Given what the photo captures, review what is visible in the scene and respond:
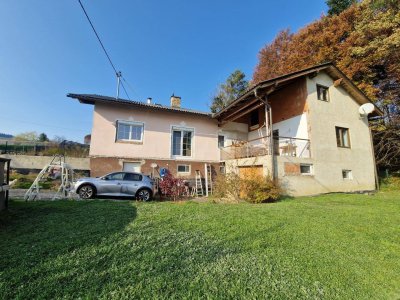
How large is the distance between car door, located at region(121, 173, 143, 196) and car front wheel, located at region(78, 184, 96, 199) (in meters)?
1.28

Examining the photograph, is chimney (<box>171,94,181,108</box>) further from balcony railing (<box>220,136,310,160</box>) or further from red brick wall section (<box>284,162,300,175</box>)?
red brick wall section (<box>284,162,300,175</box>)

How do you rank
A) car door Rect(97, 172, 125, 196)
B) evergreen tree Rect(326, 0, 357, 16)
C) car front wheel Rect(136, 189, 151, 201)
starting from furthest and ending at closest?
evergreen tree Rect(326, 0, 357, 16)
car front wheel Rect(136, 189, 151, 201)
car door Rect(97, 172, 125, 196)

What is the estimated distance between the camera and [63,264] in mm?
2729

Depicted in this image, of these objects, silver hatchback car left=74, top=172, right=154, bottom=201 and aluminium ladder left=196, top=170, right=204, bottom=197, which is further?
aluminium ladder left=196, top=170, right=204, bottom=197

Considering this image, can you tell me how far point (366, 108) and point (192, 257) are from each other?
16667mm

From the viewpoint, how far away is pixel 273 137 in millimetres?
11062

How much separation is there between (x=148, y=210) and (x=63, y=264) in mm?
3041

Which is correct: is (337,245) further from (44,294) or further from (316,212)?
(44,294)

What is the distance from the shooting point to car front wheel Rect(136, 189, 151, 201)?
9759 millimetres

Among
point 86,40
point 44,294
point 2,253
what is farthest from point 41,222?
point 86,40

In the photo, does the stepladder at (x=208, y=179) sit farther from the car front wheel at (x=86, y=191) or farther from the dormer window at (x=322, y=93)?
the dormer window at (x=322, y=93)

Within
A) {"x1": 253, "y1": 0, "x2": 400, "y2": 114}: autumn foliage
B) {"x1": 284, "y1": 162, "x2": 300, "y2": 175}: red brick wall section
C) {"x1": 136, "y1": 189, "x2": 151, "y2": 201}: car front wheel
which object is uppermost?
{"x1": 253, "y1": 0, "x2": 400, "y2": 114}: autumn foliage

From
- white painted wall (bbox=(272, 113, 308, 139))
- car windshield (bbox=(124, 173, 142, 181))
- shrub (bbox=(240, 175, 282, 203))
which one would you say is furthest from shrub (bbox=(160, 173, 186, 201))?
white painted wall (bbox=(272, 113, 308, 139))

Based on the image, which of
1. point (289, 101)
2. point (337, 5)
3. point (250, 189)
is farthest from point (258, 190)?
point (337, 5)
